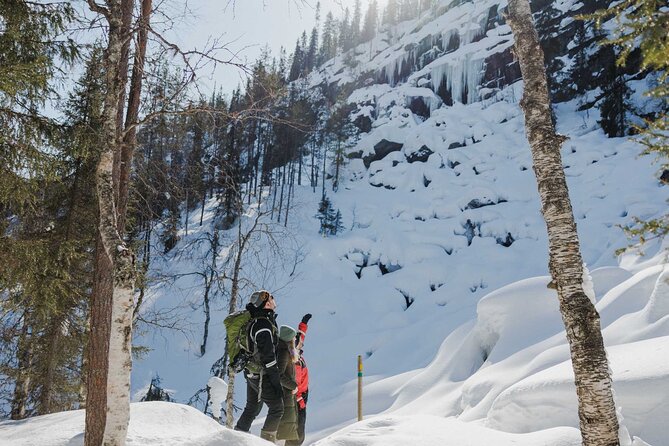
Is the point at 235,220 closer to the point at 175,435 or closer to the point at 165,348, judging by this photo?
the point at 165,348

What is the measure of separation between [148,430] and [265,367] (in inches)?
55.8

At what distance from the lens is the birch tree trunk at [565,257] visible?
3113 millimetres

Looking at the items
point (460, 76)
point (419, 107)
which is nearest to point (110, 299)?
point (419, 107)

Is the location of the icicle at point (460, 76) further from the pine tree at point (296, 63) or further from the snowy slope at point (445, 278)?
the pine tree at point (296, 63)

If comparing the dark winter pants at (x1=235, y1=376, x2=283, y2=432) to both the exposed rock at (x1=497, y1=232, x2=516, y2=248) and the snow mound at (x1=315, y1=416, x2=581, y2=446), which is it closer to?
the snow mound at (x1=315, y1=416, x2=581, y2=446)

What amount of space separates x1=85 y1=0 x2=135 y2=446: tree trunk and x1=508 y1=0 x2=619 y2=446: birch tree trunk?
343 cm

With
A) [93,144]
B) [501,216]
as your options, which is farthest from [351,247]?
[93,144]

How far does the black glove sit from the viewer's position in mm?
4577

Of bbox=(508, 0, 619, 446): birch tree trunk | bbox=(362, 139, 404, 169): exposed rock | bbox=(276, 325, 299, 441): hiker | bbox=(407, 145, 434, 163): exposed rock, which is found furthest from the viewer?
bbox=(362, 139, 404, 169): exposed rock

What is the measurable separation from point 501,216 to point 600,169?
6.25 meters

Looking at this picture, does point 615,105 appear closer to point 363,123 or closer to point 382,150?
point 382,150

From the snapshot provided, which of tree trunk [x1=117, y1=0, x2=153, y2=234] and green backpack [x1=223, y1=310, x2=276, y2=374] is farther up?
tree trunk [x1=117, y1=0, x2=153, y2=234]

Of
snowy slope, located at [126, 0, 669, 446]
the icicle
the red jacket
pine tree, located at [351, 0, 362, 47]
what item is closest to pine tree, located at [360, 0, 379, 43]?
pine tree, located at [351, 0, 362, 47]

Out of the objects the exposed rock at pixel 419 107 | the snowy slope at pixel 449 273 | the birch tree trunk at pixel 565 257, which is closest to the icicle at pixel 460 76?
the snowy slope at pixel 449 273
